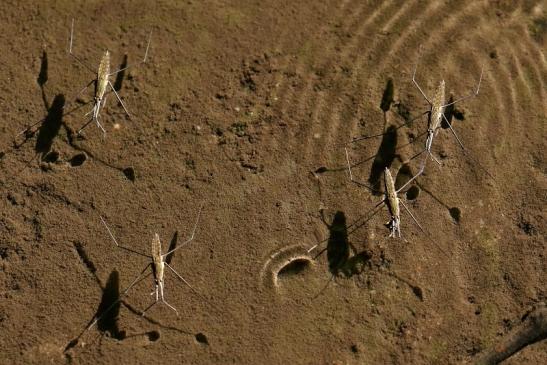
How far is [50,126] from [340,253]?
3076mm

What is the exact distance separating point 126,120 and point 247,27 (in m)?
1.51

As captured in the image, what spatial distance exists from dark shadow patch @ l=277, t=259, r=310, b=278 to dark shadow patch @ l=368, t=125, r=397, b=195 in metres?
1.05

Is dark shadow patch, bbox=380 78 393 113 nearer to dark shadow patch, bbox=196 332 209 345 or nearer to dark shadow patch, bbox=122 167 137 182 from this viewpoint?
dark shadow patch, bbox=122 167 137 182

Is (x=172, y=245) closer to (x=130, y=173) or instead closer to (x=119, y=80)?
(x=130, y=173)

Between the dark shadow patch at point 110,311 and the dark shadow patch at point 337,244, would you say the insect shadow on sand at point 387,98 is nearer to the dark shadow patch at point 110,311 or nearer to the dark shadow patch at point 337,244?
the dark shadow patch at point 337,244

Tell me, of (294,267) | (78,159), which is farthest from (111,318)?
(294,267)

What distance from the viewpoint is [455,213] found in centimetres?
516

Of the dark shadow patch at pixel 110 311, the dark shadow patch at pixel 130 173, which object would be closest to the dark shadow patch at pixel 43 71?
the dark shadow patch at pixel 130 173

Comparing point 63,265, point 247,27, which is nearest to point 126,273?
point 63,265

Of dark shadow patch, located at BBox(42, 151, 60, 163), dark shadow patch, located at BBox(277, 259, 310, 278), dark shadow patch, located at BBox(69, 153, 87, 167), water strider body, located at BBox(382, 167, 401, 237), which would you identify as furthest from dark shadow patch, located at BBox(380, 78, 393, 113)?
dark shadow patch, located at BBox(42, 151, 60, 163)

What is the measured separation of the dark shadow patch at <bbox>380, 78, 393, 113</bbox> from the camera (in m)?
5.23

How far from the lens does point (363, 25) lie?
528 cm

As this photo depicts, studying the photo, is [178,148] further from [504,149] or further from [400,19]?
[504,149]

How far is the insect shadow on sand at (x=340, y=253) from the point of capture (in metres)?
5.05
